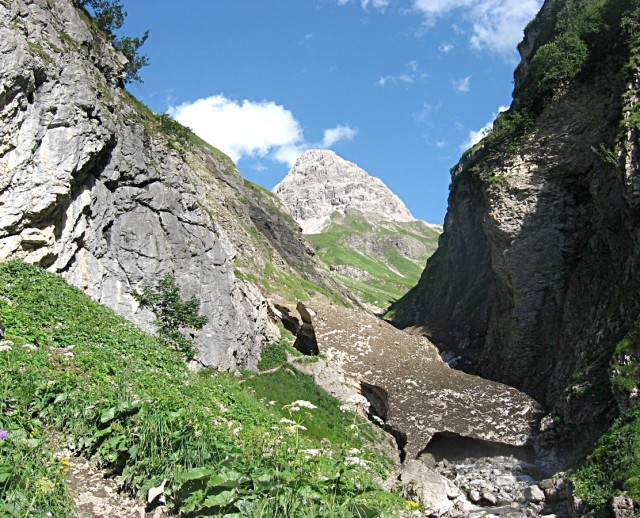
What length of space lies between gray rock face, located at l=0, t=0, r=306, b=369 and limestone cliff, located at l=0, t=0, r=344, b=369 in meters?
0.06

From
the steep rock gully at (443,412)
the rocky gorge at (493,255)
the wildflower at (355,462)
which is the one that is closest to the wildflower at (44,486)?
the wildflower at (355,462)

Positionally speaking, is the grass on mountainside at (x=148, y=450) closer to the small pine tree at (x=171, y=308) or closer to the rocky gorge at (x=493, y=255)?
the rocky gorge at (x=493, y=255)

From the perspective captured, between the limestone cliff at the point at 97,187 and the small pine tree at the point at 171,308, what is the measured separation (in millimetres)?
629

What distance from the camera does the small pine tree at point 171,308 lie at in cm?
2523

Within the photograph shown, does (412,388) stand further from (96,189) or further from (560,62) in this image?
(560,62)

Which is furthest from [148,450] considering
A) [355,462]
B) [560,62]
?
[560,62]

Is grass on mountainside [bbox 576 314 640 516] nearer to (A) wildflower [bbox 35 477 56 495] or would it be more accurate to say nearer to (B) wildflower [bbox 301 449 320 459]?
(B) wildflower [bbox 301 449 320 459]

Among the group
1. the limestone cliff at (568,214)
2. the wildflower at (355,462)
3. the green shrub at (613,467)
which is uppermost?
the limestone cliff at (568,214)

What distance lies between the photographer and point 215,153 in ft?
271

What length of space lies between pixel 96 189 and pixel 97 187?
0.19 metres

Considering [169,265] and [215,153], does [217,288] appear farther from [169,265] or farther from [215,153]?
[215,153]

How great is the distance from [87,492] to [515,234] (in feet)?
101

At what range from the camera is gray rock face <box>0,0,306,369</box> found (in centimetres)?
1983

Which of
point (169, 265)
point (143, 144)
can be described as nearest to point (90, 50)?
point (143, 144)
